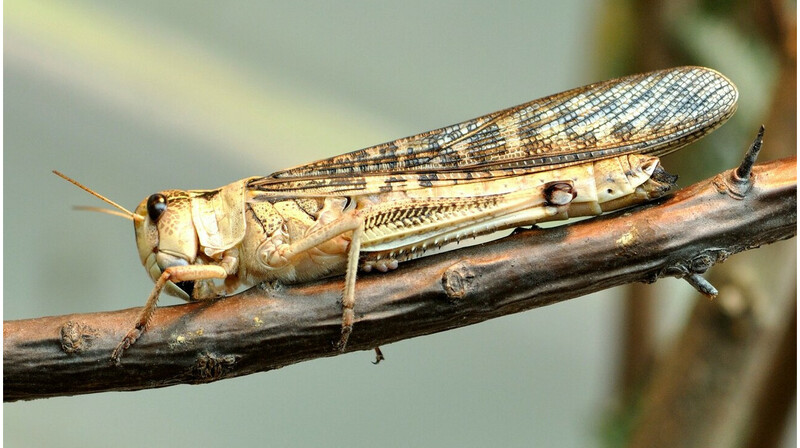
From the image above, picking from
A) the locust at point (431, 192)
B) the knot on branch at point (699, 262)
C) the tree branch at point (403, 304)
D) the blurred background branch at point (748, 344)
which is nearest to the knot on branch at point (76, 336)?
the tree branch at point (403, 304)

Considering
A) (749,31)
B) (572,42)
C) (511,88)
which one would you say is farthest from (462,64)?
(749,31)

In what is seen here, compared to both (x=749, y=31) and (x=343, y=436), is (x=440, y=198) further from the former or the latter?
(x=343, y=436)

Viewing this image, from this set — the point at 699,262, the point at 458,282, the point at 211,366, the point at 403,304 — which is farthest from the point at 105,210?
the point at 699,262

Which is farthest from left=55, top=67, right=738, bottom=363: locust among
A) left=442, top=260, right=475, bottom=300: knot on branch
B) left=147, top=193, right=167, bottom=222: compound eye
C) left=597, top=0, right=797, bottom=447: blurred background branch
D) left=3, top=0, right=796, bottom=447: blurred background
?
left=3, top=0, right=796, bottom=447: blurred background

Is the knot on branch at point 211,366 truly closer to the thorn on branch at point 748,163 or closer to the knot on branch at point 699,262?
the knot on branch at point 699,262

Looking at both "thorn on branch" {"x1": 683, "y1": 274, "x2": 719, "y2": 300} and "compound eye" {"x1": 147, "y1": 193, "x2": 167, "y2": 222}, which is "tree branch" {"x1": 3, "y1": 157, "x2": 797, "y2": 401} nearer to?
"thorn on branch" {"x1": 683, "y1": 274, "x2": 719, "y2": 300}

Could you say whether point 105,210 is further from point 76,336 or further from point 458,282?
point 458,282
